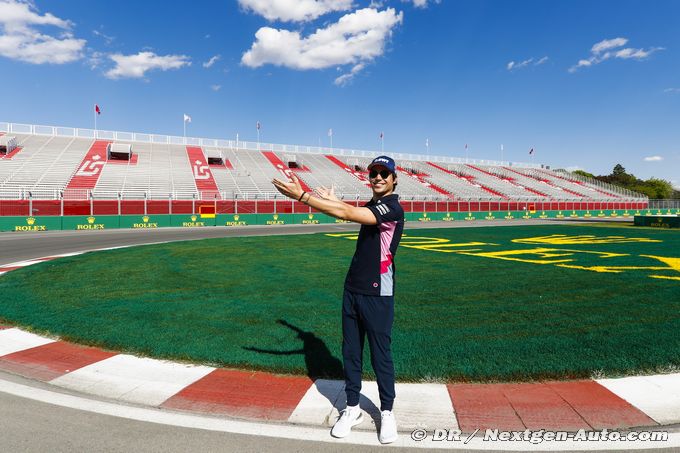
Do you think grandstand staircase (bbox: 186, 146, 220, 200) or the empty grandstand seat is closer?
grandstand staircase (bbox: 186, 146, 220, 200)

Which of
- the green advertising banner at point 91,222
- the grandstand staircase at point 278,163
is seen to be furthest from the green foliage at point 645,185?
the green advertising banner at point 91,222

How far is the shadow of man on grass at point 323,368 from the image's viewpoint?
309cm

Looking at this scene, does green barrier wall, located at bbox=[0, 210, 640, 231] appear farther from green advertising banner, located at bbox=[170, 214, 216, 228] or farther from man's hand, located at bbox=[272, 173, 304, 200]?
man's hand, located at bbox=[272, 173, 304, 200]

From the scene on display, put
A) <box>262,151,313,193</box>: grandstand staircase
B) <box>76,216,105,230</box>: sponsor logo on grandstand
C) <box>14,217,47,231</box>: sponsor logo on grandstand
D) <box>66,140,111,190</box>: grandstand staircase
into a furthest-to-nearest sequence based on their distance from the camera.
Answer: <box>262,151,313,193</box>: grandstand staircase → <box>66,140,111,190</box>: grandstand staircase → <box>76,216,105,230</box>: sponsor logo on grandstand → <box>14,217,47,231</box>: sponsor logo on grandstand

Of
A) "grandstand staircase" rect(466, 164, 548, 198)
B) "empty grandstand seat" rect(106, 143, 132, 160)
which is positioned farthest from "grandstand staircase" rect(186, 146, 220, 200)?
"grandstand staircase" rect(466, 164, 548, 198)

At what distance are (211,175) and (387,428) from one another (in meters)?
39.5

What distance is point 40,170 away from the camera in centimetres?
3241

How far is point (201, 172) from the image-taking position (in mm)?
39438

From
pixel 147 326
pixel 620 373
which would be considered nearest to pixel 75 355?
pixel 147 326

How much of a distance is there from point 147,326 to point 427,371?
3453mm

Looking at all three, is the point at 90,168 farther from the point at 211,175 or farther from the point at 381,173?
the point at 381,173

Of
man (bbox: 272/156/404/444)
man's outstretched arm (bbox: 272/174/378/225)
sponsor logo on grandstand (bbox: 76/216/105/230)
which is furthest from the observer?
sponsor logo on grandstand (bbox: 76/216/105/230)

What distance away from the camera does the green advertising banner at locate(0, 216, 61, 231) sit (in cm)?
2417

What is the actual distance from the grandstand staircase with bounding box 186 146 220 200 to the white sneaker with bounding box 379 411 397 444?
33.0 m
